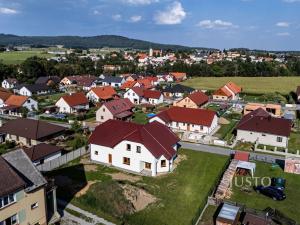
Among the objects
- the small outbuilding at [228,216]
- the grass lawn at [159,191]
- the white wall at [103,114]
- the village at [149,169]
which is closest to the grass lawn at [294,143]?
the village at [149,169]

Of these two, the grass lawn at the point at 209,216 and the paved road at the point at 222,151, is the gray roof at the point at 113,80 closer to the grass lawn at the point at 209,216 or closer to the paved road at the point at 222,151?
the paved road at the point at 222,151

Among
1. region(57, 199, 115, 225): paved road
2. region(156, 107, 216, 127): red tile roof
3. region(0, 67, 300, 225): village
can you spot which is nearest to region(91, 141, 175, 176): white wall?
region(0, 67, 300, 225): village

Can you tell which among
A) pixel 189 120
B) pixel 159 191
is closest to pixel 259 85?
pixel 189 120

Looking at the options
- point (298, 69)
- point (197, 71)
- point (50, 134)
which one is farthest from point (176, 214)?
point (298, 69)

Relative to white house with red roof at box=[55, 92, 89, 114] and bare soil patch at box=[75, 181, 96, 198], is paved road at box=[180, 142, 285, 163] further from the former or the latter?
white house with red roof at box=[55, 92, 89, 114]

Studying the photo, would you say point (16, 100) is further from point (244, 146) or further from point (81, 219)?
Result: point (81, 219)
